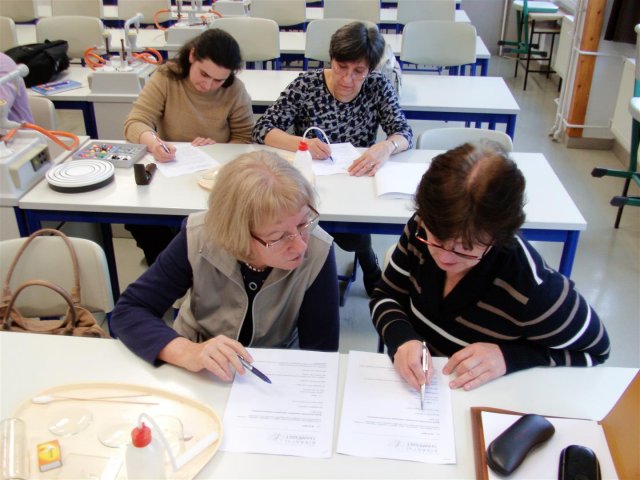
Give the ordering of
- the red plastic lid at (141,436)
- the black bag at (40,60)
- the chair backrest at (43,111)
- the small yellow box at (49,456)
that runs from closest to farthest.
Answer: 1. the red plastic lid at (141,436)
2. the small yellow box at (49,456)
3. the chair backrest at (43,111)
4. the black bag at (40,60)

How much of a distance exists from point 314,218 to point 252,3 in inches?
164

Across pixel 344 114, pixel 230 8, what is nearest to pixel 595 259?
pixel 344 114

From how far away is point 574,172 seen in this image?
3.88m

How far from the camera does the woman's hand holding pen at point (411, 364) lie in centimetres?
114

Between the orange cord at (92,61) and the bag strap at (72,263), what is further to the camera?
the orange cord at (92,61)

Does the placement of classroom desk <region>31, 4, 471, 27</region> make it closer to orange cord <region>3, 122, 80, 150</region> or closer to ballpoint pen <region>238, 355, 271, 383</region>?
orange cord <region>3, 122, 80, 150</region>

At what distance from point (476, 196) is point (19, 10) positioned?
18.5 ft

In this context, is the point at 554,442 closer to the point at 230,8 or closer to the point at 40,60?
the point at 40,60

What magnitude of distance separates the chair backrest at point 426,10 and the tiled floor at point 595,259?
123 cm

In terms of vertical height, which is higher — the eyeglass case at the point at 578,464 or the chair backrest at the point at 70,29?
the chair backrest at the point at 70,29

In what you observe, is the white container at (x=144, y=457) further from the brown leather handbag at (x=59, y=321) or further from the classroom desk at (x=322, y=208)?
the classroom desk at (x=322, y=208)

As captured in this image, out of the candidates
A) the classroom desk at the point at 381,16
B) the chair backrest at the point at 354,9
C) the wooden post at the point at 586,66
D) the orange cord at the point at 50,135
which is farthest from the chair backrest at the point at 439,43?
the orange cord at the point at 50,135

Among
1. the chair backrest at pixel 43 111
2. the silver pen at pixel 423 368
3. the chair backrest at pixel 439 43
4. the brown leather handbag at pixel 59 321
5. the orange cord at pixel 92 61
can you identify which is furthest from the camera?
the chair backrest at pixel 439 43

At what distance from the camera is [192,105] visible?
2461 mm
